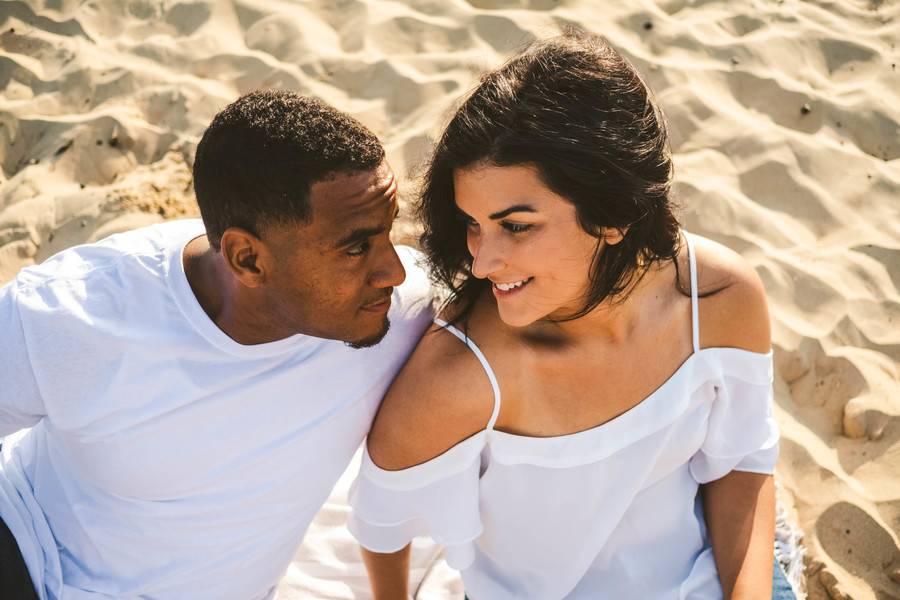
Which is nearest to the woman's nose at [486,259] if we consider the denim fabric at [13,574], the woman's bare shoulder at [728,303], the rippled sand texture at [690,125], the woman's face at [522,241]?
the woman's face at [522,241]

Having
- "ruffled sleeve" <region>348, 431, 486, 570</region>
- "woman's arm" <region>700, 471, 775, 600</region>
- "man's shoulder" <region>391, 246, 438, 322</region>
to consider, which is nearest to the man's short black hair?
"man's shoulder" <region>391, 246, 438, 322</region>

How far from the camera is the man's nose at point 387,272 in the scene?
1.95 metres

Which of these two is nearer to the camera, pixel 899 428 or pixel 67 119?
pixel 899 428

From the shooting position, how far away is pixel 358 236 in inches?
75.6

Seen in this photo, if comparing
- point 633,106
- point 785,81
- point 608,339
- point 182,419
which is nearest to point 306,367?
point 182,419

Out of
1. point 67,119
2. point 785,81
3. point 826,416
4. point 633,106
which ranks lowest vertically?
point 826,416

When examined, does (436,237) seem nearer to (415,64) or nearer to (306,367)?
(306,367)

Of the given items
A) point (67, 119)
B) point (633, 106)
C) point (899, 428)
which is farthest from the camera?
point (67, 119)

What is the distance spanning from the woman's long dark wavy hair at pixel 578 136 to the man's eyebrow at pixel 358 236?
157mm

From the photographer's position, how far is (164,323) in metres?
1.97

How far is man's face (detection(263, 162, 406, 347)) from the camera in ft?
6.22

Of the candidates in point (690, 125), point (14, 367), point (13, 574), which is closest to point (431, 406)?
point (14, 367)

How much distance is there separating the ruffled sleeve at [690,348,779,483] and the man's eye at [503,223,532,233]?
72 cm

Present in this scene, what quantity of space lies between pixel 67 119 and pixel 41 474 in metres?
2.39
